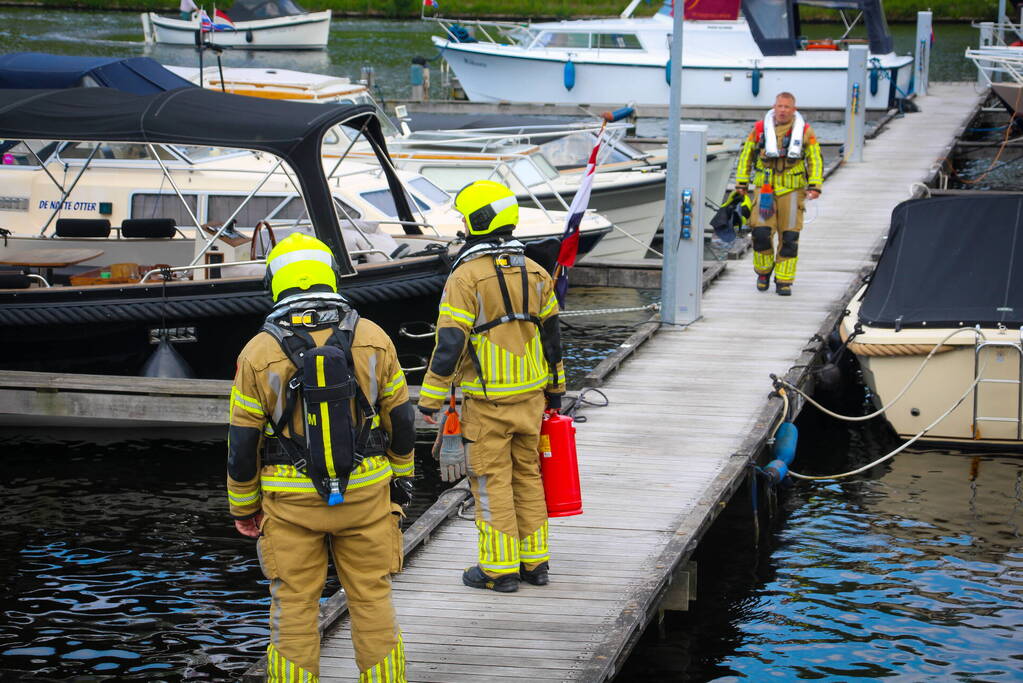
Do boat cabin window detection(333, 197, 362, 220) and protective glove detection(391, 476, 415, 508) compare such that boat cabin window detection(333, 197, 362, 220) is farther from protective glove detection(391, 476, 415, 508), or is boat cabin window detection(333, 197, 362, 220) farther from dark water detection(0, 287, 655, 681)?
protective glove detection(391, 476, 415, 508)

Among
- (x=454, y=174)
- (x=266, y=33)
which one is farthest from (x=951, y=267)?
(x=266, y=33)

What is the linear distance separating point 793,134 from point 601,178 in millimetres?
6515

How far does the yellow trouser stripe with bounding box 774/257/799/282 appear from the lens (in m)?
13.5

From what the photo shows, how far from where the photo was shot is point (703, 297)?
548 inches

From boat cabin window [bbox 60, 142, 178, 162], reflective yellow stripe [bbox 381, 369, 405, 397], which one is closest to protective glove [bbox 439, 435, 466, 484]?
reflective yellow stripe [bbox 381, 369, 405, 397]

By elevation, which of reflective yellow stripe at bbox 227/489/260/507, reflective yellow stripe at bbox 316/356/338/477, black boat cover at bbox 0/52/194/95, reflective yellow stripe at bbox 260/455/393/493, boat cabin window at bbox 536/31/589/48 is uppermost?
boat cabin window at bbox 536/31/589/48

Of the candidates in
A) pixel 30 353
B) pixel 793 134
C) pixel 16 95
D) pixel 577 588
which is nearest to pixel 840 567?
pixel 577 588

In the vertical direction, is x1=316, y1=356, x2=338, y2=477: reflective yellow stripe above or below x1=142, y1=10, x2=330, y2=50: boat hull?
below

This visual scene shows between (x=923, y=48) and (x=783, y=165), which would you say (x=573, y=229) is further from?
(x=923, y=48)

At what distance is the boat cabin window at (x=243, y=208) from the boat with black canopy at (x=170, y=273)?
3.36ft

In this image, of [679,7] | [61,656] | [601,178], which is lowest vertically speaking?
[61,656]

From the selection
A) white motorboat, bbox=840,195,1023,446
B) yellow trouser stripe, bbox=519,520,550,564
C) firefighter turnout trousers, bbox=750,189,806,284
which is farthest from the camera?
firefighter turnout trousers, bbox=750,189,806,284

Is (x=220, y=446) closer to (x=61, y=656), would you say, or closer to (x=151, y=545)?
(x=151, y=545)

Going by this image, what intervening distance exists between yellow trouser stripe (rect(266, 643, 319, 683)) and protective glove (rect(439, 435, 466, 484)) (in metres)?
1.56
